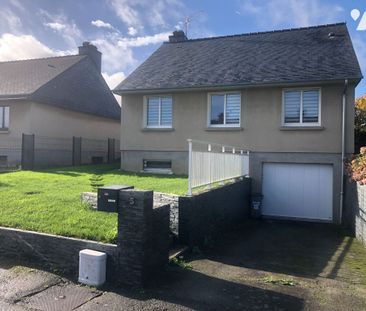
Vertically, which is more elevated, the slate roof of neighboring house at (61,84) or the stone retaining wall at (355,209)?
the slate roof of neighboring house at (61,84)

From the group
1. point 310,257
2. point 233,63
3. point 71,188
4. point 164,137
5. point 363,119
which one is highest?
point 233,63

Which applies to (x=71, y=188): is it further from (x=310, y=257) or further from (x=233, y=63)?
(x=233, y=63)

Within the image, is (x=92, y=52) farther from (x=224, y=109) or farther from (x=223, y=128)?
(x=223, y=128)

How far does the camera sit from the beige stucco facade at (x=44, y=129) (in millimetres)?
20078

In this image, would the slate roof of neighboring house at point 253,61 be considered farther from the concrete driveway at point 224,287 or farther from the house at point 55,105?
the concrete driveway at point 224,287

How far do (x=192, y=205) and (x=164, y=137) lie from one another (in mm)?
8914

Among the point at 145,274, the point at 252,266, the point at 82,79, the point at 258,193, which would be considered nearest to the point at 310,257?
the point at 252,266

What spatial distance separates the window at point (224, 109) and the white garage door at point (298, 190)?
2337 millimetres

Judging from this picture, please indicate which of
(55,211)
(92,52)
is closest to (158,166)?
(55,211)

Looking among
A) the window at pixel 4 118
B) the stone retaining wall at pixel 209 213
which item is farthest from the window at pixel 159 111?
the window at pixel 4 118

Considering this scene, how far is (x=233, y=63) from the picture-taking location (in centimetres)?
1681

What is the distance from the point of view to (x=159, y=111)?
16.9m

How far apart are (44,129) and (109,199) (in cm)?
1634

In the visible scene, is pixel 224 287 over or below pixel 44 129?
below
